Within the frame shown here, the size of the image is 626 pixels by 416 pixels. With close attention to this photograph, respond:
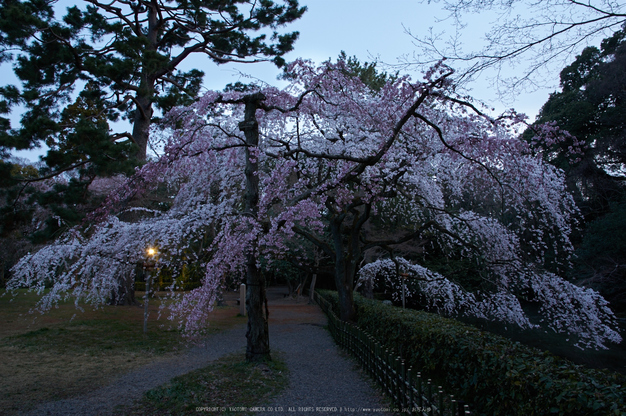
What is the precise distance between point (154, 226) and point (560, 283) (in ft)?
24.3

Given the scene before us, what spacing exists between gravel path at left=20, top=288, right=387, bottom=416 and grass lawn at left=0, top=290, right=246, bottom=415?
1.53ft

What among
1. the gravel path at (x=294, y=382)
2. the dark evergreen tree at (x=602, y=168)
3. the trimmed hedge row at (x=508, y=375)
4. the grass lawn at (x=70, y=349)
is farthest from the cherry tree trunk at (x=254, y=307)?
the dark evergreen tree at (x=602, y=168)

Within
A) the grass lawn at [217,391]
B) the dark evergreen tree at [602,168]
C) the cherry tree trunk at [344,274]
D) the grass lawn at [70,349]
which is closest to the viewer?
the grass lawn at [217,391]

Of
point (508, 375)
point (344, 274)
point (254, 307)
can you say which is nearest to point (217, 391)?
point (254, 307)

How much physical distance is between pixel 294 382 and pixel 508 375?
407 centimetres

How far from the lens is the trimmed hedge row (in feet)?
7.92

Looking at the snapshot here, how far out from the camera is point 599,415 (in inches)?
88.4

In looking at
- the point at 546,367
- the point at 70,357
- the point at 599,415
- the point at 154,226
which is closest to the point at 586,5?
the point at 546,367

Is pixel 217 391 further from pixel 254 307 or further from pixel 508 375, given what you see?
pixel 508 375

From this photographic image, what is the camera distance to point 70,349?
8836 mm

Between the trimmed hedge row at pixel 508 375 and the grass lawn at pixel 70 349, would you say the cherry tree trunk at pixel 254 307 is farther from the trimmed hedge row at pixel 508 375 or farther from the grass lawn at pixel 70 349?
the trimmed hedge row at pixel 508 375

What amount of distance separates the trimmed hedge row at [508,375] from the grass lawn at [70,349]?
432 cm

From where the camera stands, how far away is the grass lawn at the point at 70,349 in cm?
591

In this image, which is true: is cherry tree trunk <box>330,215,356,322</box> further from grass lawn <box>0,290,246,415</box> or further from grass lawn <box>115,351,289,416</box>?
grass lawn <box>0,290,246,415</box>
